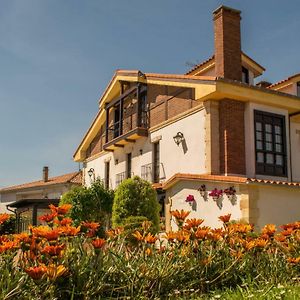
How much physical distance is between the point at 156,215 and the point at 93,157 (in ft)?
45.1

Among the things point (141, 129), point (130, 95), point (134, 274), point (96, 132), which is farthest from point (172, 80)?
point (134, 274)

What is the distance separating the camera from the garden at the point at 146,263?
4.06m

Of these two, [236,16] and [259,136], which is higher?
[236,16]

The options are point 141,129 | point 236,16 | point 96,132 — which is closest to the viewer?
point 236,16

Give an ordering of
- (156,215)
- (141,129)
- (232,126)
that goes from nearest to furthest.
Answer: (156,215) < (232,126) < (141,129)

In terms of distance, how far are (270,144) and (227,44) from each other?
415 cm

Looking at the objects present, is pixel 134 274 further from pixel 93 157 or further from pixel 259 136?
pixel 93 157

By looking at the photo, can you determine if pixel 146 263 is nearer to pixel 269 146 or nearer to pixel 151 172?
pixel 269 146

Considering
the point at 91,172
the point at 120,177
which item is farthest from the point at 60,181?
the point at 120,177

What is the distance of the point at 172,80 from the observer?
1888 cm

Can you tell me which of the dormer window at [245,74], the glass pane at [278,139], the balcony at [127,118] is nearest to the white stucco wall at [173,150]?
the balcony at [127,118]

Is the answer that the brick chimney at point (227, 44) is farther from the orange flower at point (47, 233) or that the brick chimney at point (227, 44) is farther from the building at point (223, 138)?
the orange flower at point (47, 233)

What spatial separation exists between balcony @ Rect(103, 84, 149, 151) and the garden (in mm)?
15554

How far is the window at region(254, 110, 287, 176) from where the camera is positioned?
17016 millimetres
